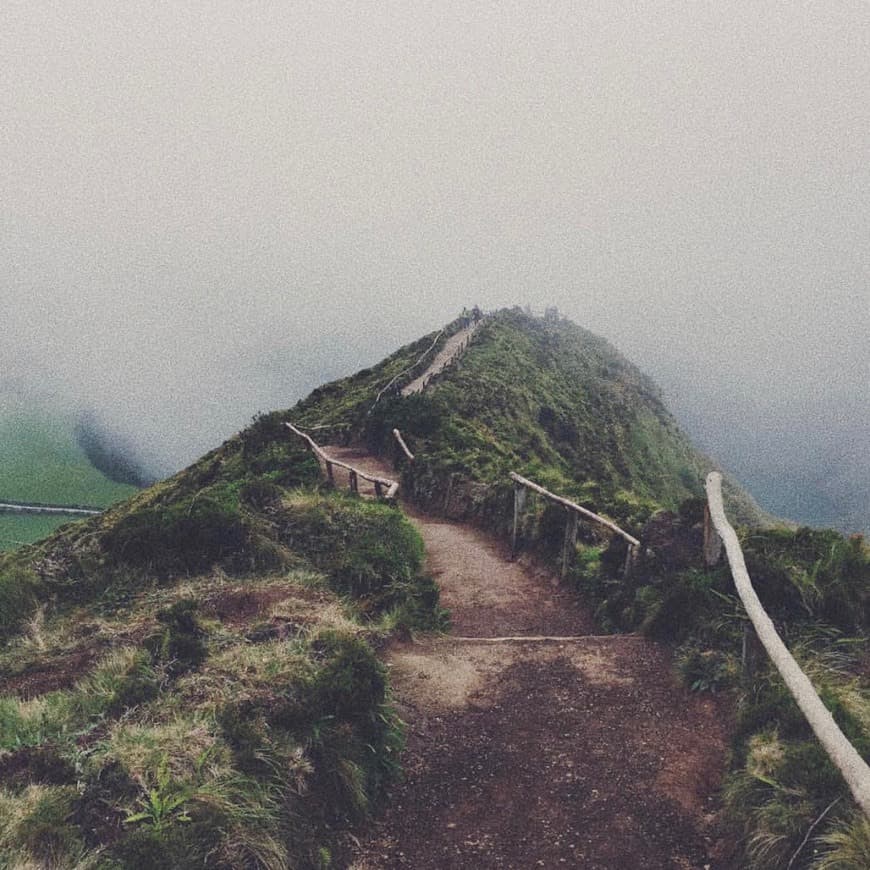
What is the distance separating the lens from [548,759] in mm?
6020

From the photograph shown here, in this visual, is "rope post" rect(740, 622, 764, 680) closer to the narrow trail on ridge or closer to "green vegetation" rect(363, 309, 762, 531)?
the narrow trail on ridge

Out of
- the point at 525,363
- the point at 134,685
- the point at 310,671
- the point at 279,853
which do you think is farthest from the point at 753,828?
the point at 525,363

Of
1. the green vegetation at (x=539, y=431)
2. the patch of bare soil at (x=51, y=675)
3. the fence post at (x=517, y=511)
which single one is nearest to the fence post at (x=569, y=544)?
the green vegetation at (x=539, y=431)

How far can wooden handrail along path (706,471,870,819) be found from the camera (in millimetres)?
3662

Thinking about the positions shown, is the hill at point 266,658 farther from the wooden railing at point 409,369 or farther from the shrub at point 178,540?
the wooden railing at point 409,369

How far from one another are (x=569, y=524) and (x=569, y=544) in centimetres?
35

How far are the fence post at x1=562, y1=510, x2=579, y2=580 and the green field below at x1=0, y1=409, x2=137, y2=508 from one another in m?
68.1

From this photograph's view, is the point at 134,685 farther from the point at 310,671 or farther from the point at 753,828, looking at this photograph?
the point at 753,828

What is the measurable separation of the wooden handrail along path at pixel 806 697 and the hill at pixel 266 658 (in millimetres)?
350

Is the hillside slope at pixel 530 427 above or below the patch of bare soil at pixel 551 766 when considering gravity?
above

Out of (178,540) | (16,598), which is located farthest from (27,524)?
(178,540)

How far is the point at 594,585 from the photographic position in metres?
10.3

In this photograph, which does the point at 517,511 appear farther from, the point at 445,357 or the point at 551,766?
the point at 445,357

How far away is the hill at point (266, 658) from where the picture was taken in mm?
4227
